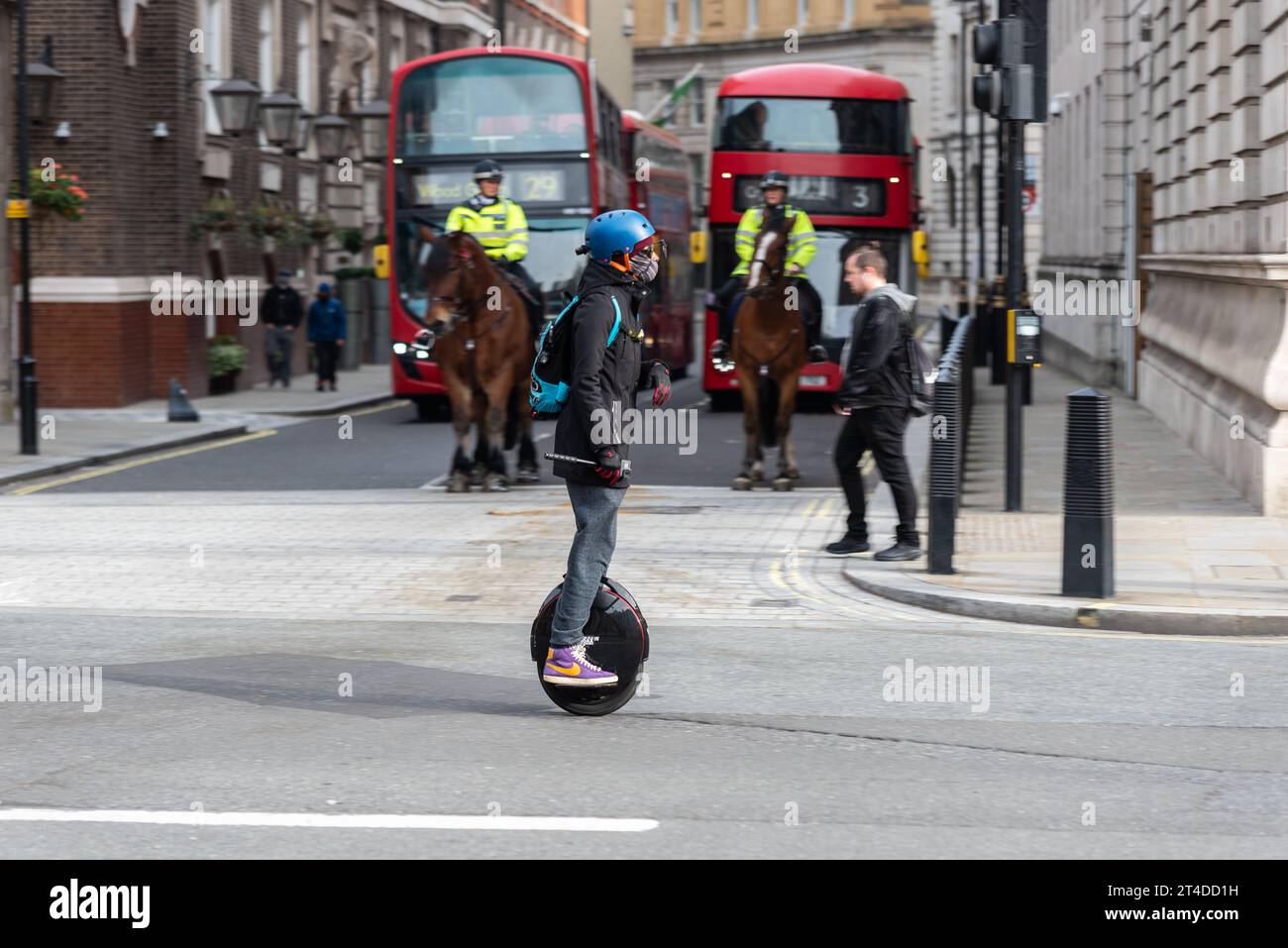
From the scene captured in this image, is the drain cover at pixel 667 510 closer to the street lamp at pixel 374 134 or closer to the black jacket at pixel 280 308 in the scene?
the black jacket at pixel 280 308

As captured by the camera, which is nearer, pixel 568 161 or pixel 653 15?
pixel 568 161

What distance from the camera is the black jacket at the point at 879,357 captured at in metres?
12.0

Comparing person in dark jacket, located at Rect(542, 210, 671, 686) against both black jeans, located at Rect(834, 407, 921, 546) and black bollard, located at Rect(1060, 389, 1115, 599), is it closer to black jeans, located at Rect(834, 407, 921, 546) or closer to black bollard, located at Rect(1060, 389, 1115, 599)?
black bollard, located at Rect(1060, 389, 1115, 599)

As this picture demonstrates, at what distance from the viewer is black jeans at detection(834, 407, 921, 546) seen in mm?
11984

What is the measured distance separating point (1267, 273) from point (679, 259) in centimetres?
2070

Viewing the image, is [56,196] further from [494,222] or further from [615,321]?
[615,321]

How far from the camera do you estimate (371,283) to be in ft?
126

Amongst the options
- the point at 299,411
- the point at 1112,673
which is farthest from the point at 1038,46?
the point at 299,411

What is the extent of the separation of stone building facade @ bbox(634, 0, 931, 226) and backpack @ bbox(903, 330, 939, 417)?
75.5 meters

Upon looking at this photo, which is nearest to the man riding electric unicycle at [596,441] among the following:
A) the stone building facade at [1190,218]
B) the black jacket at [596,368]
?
the black jacket at [596,368]

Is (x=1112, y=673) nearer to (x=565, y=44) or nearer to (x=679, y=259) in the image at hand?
(x=679, y=259)

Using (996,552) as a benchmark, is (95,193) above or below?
above

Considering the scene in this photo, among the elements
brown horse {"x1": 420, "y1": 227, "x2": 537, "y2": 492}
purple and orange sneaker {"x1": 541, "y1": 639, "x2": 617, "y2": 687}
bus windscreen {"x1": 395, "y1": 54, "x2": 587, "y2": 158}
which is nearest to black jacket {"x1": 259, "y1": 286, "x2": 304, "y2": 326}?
bus windscreen {"x1": 395, "y1": 54, "x2": 587, "y2": 158}
